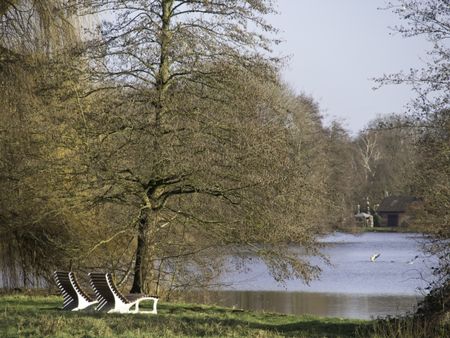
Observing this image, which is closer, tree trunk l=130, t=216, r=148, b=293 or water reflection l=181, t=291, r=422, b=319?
tree trunk l=130, t=216, r=148, b=293

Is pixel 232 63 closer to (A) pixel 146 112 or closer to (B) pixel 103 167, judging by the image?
(A) pixel 146 112

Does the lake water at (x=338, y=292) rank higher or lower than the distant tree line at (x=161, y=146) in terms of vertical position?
lower

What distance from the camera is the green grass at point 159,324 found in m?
10.2

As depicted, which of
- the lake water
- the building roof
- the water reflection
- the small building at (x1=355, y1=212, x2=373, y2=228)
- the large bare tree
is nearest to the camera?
the large bare tree

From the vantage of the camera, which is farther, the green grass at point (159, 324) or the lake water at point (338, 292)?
the lake water at point (338, 292)

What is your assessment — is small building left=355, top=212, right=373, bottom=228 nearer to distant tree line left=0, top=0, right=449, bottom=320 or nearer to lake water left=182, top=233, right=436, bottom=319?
lake water left=182, top=233, right=436, bottom=319

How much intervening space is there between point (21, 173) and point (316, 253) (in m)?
6.54

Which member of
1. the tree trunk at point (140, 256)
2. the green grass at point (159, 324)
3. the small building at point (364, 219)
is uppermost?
the small building at point (364, 219)

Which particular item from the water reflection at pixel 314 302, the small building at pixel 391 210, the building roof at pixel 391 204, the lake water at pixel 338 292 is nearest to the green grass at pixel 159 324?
the lake water at pixel 338 292

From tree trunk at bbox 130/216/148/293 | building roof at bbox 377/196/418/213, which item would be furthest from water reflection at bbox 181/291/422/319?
building roof at bbox 377/196/418/213

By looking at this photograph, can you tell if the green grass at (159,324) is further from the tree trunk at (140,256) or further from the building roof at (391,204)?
the building roof at (391,204)

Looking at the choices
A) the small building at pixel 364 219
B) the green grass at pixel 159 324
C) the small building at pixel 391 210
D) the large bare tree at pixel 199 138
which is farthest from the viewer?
the small building at pixel 391 210

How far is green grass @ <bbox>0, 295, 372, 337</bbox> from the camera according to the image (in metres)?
10.2

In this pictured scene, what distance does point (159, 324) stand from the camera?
11531 mm
